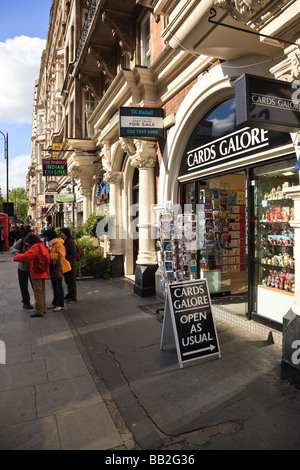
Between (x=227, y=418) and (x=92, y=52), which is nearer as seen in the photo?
(x=227, y=418)

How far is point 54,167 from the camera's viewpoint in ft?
54.1

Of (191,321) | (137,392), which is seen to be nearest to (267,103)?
(191,321)

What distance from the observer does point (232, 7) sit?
11.0 ft

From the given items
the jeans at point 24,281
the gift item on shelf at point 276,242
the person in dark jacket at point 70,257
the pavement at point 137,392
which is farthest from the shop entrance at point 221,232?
the jeans at point 24,281

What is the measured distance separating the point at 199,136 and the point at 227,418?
17.7ft

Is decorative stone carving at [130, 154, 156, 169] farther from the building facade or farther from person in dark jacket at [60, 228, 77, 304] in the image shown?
person in dark jacket at [60, 228, 77, 304]

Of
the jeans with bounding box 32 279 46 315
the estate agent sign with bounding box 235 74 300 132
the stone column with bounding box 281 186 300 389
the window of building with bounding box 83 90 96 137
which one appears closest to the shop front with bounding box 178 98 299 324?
the stone column with bounding box 281 186 300 389

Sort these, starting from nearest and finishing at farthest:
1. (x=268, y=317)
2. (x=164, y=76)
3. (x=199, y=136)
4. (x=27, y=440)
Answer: (x=27, y=440)
(x=268, y=317)
(x=199, y=136)
(x=164, y=76)

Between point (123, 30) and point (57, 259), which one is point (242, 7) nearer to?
point (57, 259)

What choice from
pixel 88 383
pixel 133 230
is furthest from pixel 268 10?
pixel 133 230

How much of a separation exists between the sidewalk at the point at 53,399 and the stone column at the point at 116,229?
18.0 feet

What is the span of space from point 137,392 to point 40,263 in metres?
3.56

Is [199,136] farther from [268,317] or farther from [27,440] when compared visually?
[27,440]

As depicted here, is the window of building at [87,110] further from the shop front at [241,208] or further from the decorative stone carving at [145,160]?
the shop front at [241,208]
